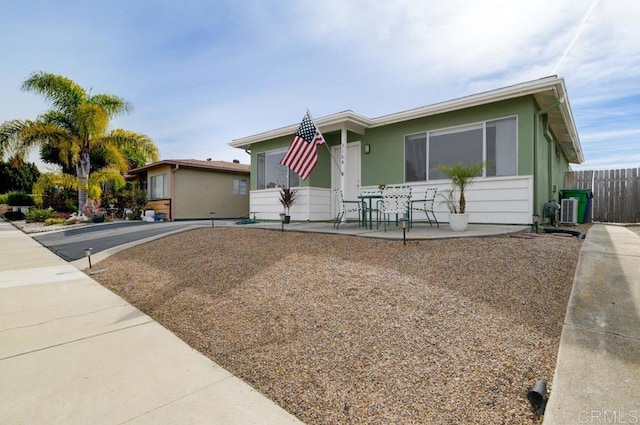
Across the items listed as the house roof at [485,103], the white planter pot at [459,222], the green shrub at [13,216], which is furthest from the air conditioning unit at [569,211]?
the green shrub at [13,216]

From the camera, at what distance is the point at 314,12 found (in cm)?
700

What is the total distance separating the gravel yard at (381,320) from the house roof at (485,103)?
2.92 m

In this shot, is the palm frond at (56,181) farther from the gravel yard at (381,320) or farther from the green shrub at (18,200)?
the green shrub at (18,200)

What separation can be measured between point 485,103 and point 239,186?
41.0 feet

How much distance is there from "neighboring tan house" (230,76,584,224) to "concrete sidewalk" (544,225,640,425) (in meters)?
3.23

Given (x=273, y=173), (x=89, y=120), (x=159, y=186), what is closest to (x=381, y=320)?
(x=273, y=173)

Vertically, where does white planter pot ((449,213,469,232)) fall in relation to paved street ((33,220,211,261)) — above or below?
above

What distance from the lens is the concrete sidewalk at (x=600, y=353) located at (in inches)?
61.4

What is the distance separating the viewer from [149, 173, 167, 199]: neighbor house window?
595 inches

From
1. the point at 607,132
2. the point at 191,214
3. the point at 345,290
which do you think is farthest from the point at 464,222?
the point at 191,214

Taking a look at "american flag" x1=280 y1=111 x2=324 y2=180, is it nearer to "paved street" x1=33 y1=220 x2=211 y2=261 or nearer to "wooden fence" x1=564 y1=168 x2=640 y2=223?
"paved street" x1=33 y1=220 x2=211 y2=261

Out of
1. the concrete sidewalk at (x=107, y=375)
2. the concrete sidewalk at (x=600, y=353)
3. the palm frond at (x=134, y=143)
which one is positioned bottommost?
the concrete sidewalk at (x=107, y=375)

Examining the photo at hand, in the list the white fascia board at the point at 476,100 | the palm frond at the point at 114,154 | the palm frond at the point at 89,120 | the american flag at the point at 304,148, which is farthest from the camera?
the palm frond at the point at 114,154
